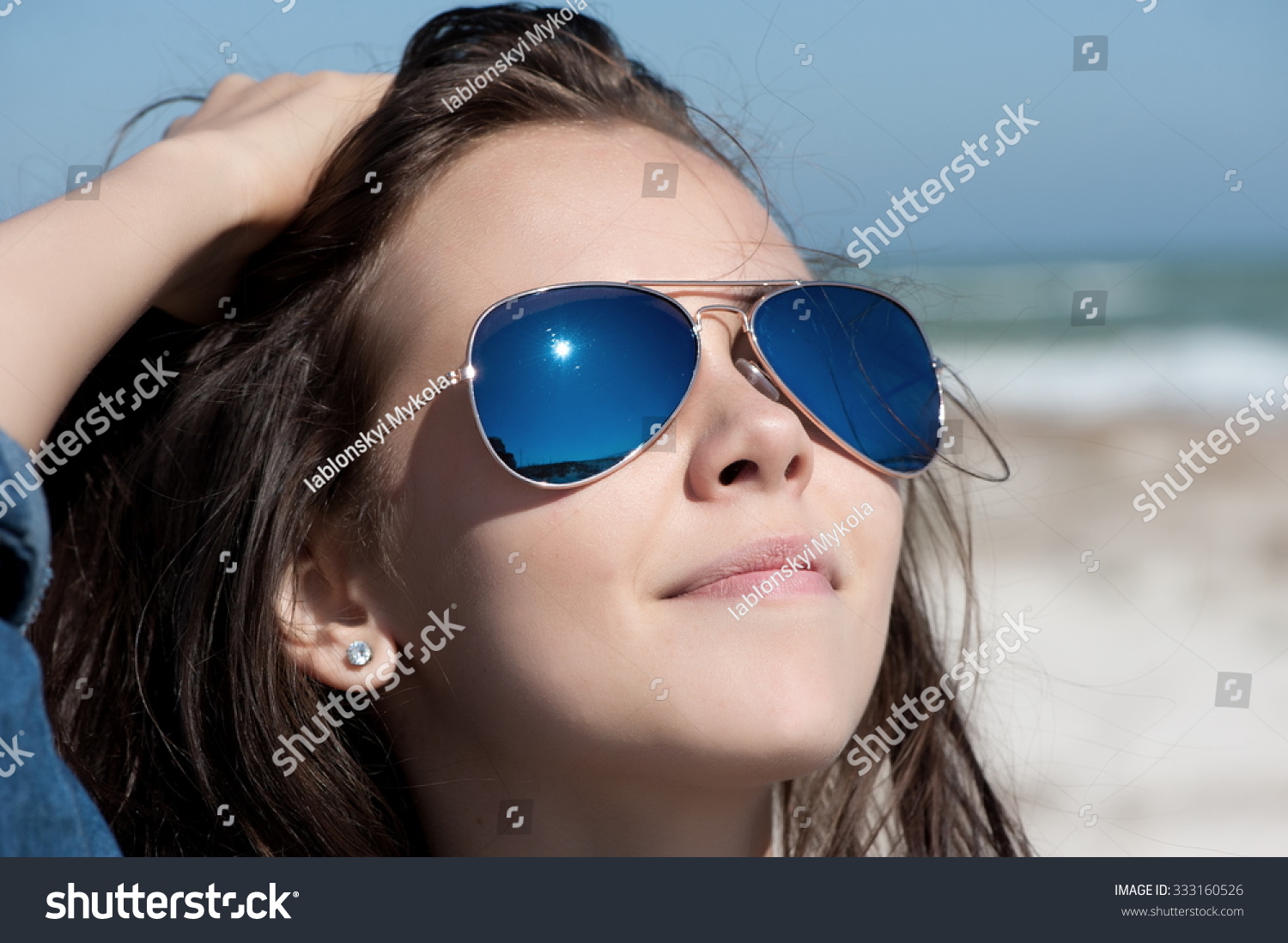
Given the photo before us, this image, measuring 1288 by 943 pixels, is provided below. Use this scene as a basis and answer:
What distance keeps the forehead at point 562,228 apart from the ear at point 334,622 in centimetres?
53

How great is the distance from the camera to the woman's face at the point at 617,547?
73.4 inches

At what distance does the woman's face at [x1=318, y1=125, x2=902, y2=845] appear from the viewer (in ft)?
6.12

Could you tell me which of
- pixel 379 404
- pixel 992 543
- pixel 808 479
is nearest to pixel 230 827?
pixel 379 404

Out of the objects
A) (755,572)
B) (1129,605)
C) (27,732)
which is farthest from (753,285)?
(1129,605)

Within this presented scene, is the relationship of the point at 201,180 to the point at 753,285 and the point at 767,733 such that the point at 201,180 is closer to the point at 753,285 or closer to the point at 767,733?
the point at 753,285

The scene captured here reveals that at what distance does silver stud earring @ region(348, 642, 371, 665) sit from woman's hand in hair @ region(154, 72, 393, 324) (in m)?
0.79

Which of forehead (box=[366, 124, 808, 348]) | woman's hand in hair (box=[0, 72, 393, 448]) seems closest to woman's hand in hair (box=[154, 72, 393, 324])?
woman's hand in hair (box=[0, 72, 393, 448])

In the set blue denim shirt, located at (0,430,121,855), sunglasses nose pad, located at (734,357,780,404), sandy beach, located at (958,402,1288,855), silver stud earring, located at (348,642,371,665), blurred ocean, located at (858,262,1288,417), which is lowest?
sandy beach, located at (958,402,1288,855)

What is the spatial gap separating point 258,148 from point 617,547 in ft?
4.06

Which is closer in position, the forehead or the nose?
the nose

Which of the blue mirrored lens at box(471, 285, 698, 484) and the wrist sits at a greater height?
the wrist

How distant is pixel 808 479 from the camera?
2043 millimetres

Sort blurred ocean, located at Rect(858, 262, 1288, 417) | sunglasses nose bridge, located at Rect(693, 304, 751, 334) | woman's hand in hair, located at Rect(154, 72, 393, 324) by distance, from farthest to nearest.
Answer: blurred ocean, located at Rect(858, 262, 1288, 417)
woman's hand in hair, located at Rect(154, 72, 393, 324)
sunglasses nose bridge, located at Rect(693, 304, 751, 334)

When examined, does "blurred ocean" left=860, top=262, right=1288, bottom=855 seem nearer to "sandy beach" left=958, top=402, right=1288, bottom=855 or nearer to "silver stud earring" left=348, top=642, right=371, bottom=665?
"sandy beach" left=958, top=402, right=1288, bottom=855
